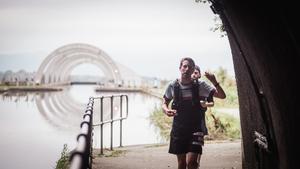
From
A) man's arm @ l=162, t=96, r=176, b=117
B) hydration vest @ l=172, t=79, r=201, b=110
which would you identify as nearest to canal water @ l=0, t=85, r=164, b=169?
man's arm @ l=162, t=96, r=176, b=117


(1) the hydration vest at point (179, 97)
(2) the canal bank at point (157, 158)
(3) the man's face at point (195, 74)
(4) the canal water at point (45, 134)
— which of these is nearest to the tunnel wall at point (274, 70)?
(1) the hydration vest at point (179, 97)

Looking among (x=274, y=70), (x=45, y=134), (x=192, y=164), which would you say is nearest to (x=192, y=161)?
(x=192, y=164)

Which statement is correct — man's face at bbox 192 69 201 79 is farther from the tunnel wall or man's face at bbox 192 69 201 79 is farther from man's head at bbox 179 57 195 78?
the tunnel wall

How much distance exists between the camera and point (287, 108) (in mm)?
2818

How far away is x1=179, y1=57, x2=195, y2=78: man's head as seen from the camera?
4.75 metres

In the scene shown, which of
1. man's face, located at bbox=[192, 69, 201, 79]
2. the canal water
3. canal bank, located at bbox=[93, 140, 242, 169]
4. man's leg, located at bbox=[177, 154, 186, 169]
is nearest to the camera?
man's leg, located at bbox=[177, 154, 186, 169]

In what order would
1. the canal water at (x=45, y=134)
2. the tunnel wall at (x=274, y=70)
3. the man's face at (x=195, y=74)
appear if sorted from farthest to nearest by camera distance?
the canal water at (x=45, y=134) → the man's face at (x=195, y=74) → the tunnel wall at (x=274, y=70)

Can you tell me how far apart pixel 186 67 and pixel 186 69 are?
0.10 feet

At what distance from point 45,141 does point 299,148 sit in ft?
33.4

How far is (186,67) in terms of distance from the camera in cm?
477

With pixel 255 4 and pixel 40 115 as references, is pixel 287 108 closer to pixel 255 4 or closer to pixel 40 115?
pixel 255 4

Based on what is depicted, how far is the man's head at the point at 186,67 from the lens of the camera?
4.75 metres

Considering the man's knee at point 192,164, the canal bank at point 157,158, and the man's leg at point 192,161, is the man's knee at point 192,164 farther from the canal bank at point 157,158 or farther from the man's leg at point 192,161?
the canal bank at point 157,158

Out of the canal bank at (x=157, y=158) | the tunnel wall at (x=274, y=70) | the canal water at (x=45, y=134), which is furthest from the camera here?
the canal water at (x=45, y=134)
